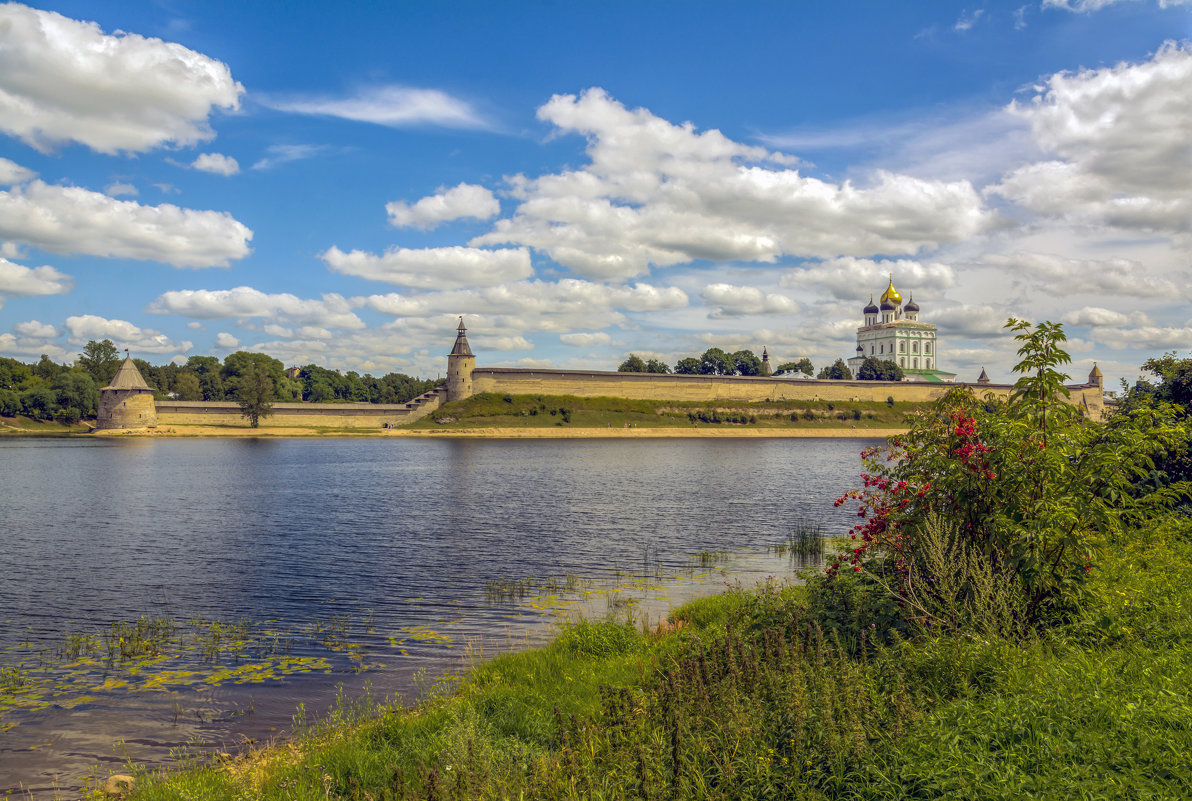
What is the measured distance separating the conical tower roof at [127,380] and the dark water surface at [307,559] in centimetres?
5507

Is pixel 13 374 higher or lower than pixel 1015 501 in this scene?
higher

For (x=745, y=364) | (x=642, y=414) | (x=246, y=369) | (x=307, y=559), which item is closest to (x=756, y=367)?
(x=745, y=364)

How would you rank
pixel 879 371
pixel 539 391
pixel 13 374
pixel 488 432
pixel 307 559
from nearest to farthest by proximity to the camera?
pixel 307 559
pixel 488 432
pixel 13 374
pixel 539 391
pixel 879 371

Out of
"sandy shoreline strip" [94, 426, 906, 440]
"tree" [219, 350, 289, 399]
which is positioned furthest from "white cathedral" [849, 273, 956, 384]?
"tree" [219, 350, 289, 399]

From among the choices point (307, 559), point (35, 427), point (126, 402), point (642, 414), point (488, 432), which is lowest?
point (307, 559)

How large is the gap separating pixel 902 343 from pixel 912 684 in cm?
16821

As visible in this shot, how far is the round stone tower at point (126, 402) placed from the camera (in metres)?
93.7

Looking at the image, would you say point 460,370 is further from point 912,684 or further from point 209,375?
point 912,684

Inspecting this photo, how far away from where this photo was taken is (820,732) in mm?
4703

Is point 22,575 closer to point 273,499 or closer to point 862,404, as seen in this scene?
point 273,499

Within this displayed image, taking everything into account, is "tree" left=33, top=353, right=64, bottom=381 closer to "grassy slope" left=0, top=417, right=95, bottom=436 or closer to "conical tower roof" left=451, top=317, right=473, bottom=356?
"grassy slope" left=0, top=417, right=95, bottom=436

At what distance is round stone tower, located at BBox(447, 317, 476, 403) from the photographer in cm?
10688

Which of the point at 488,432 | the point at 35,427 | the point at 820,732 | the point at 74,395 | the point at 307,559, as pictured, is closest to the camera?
the point at 820,732

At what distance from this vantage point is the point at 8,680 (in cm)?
984
